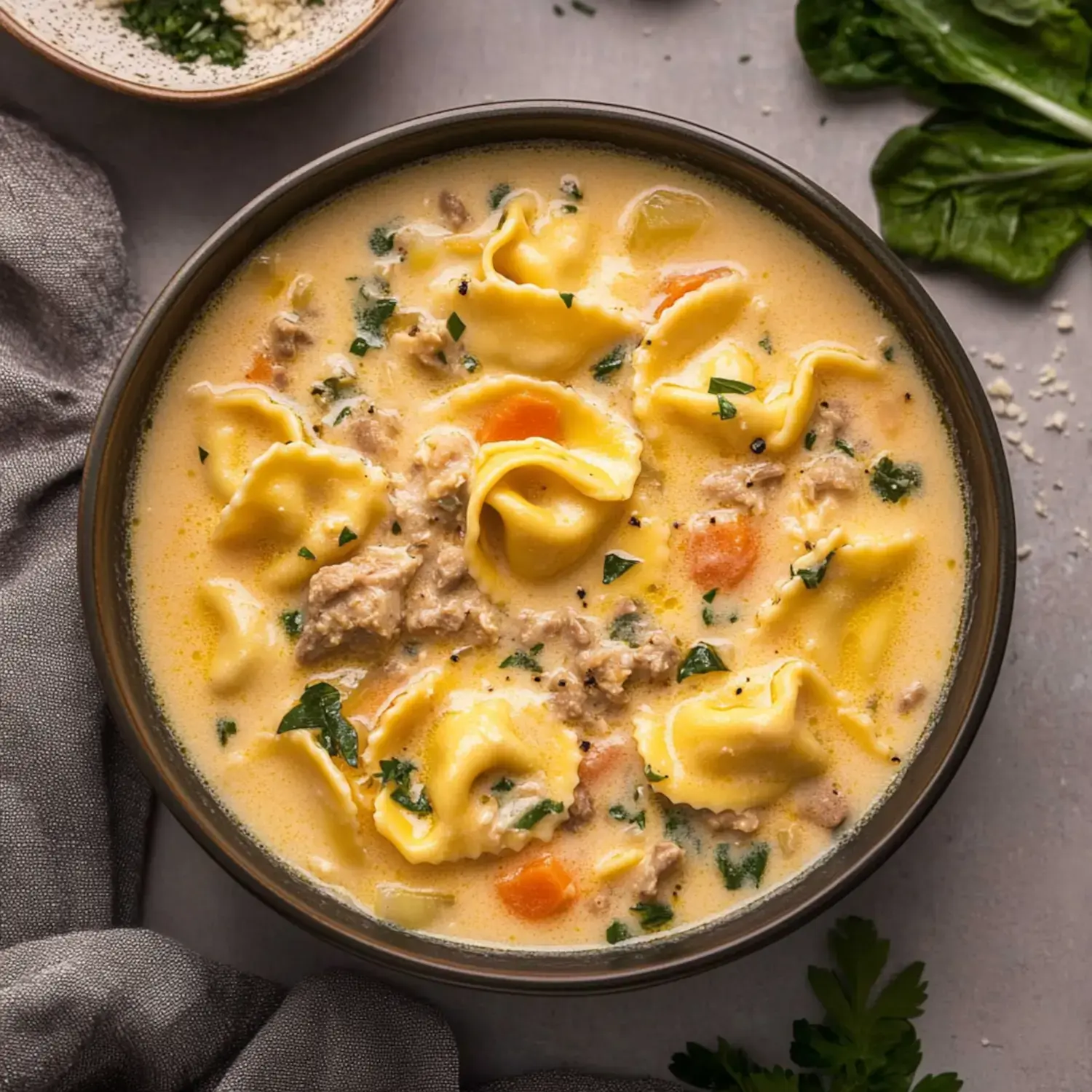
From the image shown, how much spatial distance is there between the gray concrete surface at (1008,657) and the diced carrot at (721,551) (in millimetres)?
1328

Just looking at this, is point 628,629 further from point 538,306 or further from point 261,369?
point 261,369

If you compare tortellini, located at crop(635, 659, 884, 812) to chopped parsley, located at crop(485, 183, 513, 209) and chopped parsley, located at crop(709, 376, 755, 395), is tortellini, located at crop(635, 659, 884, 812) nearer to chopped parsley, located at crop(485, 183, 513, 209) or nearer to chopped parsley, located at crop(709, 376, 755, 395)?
chopped parsley, located at crop(709, 376, 755, 395)

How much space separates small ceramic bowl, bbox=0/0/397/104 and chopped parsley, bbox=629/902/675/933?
10.8 ft

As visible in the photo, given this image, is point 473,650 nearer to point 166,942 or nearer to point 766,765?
point 766,765

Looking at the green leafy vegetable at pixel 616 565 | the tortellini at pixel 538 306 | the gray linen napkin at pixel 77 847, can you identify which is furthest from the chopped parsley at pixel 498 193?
the gray linen napkin at pixel 77 847

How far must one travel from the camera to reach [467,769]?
178 inches

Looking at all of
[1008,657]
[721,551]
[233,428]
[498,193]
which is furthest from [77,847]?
[1008,657]

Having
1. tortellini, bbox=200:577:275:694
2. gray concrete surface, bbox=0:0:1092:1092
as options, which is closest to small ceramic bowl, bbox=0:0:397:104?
gray concrete surface, bbox=0:0:1092:1092

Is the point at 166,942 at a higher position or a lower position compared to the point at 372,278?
lower

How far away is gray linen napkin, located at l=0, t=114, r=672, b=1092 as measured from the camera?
16.0 ft

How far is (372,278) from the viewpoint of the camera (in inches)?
189

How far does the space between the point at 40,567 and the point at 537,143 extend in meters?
2.52

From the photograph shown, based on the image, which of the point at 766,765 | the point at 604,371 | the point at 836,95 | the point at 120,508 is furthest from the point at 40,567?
the point at 836,95

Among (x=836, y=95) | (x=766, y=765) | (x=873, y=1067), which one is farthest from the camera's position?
(x=836, y=95)
